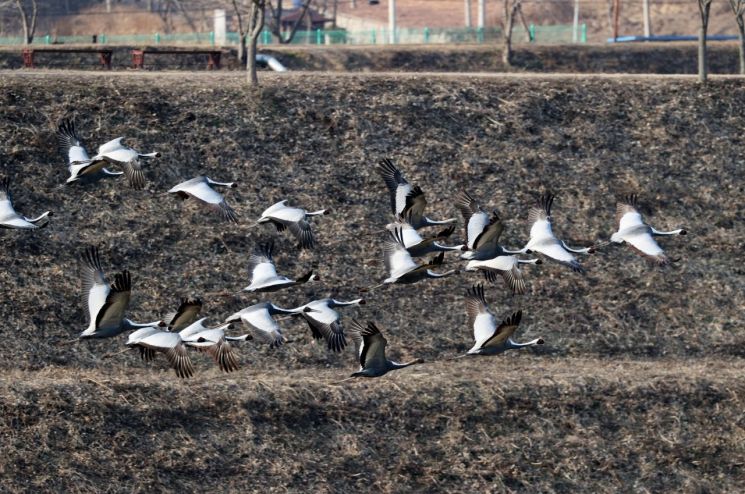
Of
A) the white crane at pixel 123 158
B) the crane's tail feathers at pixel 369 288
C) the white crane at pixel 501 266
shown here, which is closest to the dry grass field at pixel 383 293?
the crane's tail feathers at pixel 369 288

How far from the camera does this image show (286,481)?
822 inches

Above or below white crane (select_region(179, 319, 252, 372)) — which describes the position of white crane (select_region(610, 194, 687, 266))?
above

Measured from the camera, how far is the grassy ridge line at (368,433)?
819 inches

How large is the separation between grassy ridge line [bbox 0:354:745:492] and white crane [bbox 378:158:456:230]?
252 cm

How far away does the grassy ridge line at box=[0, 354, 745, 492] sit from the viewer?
20812 millimetres

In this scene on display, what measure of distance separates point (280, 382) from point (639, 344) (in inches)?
256

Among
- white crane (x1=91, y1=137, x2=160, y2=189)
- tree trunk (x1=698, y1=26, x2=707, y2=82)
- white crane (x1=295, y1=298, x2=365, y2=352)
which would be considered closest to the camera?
white crane (x1=295, y1=298, x2=365, y2=352)

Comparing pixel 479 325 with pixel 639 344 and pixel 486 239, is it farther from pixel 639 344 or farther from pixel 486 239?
pixel 639 344

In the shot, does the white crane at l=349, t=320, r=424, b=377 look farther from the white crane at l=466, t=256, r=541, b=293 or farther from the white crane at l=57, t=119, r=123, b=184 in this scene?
the white crane at l=57, t=119, r=123, b=184

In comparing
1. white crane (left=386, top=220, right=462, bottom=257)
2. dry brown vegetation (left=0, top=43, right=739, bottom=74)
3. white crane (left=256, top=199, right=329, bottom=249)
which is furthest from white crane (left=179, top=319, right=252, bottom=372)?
dry brown vegetation (left=0, top=43, right=739, bottom=74)

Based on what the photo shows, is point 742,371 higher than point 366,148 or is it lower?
lower

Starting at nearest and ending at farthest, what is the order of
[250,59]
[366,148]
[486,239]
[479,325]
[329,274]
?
[486,239], [479,325], [329,274], [366,148], [250,59]

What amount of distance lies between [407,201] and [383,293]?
441 centimetres

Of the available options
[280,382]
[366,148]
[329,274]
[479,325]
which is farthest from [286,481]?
[366,148]
